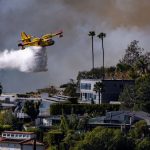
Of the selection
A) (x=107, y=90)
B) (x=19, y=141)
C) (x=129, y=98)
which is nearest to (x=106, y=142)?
(x=19, y=141)

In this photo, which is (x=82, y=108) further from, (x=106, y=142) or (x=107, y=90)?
(x=106, y=142)

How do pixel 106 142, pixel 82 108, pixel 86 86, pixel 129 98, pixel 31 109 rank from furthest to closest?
1. pixel 86 86
2. pixel 31 109
3. pixel 82 108
4. pixel 129 98
5. pixel 106 142

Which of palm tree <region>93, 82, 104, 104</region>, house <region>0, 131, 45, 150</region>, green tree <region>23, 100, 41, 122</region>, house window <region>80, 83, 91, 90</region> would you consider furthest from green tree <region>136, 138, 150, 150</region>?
house window <region>80, 83, 91, 90</region>

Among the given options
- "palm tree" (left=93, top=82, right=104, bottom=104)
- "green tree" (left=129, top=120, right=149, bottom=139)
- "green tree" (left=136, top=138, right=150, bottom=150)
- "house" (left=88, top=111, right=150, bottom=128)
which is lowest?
"green tree" (left=136, top=138, right=150, bottom=150)

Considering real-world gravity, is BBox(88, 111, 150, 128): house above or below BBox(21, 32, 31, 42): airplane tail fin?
below

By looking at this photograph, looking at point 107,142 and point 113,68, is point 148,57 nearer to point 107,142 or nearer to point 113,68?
point 113,68

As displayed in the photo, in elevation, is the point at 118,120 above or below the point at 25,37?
below

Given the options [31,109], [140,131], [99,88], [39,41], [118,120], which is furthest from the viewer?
[99,88]

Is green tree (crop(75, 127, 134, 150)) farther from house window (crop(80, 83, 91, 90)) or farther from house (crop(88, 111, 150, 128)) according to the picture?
→ house window (crop(80, 83, 91, 90))
